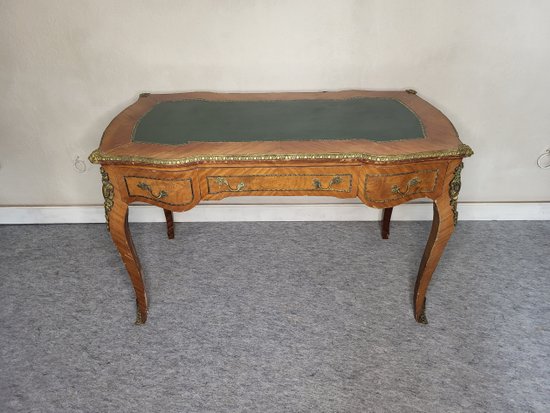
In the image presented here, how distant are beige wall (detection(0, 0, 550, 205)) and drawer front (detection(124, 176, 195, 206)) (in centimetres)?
78

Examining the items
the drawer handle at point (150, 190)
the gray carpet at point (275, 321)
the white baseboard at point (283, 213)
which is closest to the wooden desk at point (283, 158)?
the drawer handle at point (150, 190)

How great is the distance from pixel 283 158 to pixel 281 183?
0.44 feet

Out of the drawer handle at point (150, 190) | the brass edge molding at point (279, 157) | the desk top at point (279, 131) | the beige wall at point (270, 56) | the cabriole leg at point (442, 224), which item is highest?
the beige wall at point (270, 56)

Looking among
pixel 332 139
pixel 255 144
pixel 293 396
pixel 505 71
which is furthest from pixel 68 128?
pixel 505 71

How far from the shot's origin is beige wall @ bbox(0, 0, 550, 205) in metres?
1.89

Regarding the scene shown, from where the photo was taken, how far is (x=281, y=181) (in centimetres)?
147

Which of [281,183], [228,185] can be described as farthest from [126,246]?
[281,183]

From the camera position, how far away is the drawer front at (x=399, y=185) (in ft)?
4.70

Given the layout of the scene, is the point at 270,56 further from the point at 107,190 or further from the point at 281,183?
the point at 107,190

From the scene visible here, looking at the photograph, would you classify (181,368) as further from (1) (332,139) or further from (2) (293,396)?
(1) (332,139)

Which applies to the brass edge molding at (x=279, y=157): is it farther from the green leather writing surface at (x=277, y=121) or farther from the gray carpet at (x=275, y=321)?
the gray carpet at (x=275, y=321)

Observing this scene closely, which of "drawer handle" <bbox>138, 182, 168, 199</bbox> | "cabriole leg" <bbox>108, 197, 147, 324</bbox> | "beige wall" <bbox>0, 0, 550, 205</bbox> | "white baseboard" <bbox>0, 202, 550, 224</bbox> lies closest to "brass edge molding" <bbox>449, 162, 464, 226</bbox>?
"beige wall" <bbox>0, 0, 550, 205</bbox>

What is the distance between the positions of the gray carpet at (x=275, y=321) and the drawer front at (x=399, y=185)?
0.65m

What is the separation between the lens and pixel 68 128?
219 centimetres
